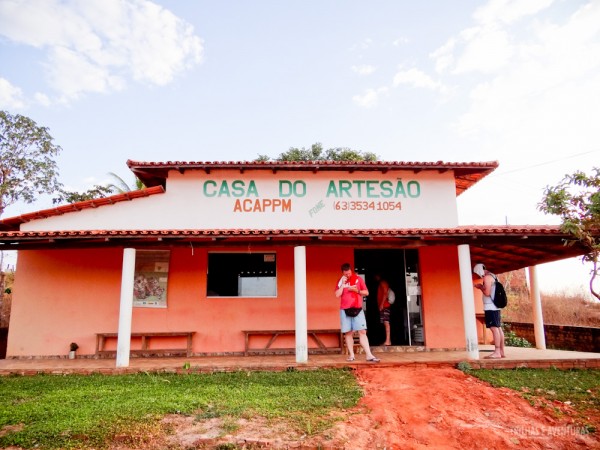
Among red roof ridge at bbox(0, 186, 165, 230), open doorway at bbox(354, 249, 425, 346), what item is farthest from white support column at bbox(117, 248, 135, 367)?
open doorway at bbox(354, 249, 425, 346)

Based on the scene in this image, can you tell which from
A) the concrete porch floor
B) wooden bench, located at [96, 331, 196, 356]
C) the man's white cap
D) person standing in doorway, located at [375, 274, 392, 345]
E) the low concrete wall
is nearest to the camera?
the concrete porch floor

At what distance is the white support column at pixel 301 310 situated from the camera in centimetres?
742

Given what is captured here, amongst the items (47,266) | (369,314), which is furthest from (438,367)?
(47,266)

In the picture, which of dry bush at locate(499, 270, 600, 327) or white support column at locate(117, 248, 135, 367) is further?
dry bush at locate(499, 270, 600, 327)

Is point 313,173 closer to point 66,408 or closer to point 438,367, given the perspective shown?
point 438,367

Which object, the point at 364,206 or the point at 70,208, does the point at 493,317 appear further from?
the point at 70,208

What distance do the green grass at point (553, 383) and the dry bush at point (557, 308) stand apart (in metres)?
11.8

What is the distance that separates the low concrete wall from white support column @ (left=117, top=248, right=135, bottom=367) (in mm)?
13195

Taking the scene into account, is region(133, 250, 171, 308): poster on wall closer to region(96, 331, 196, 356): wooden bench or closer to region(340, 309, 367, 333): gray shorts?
region(96, 331, 196, 356): wooden bench

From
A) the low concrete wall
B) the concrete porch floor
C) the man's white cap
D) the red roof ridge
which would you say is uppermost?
the red roof ridge

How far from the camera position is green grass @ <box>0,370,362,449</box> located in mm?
4289

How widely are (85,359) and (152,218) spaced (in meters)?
3.50

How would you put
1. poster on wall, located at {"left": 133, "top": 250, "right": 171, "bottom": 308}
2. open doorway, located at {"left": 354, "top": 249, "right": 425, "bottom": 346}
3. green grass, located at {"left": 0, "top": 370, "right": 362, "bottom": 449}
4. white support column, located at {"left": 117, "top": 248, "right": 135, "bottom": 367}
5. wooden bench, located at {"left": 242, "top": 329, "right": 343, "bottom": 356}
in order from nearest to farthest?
green grass, located at {"left": 0, "top": 370, "right": 362, "bottom": 449} → white support column, located at {"left": 117, "top": 248, "right": 135, "bottom": 367} → wooden bench, located at {"left": 242, "top": 329, "right": 343, "bottom": 356} → poster on wall, located at {"left": 133, "top": 250, "right": 171, "bottom": 308} → open doorway, located at {"left": 354, "top": 249, "right": 425, "bottom": 346}

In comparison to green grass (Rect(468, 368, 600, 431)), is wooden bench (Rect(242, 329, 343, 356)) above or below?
above
